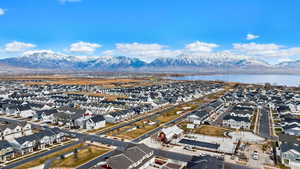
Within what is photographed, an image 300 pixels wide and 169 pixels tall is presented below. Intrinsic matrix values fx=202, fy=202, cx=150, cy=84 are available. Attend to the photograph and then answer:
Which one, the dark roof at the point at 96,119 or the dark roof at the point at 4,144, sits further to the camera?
the dark roof at the point at 96,119

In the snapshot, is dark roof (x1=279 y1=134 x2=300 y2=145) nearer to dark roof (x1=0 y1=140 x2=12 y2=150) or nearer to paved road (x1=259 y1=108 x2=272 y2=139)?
paved road (x1=259 y1=108 x2=272 y2=139)

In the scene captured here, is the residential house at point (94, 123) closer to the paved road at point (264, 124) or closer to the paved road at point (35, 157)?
the paved road at point (35, 157)

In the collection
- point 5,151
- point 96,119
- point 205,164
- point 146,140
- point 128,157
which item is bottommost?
point 146,140

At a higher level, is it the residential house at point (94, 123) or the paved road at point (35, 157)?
the residential house at point (94, 123)

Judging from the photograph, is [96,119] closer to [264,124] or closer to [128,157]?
[128,157]

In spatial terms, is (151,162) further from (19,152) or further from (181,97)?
(181,97)

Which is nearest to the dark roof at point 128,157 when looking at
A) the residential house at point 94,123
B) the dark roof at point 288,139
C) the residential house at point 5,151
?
the residential house at point 5,151

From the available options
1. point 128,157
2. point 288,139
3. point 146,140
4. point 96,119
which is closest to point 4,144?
point 96,119

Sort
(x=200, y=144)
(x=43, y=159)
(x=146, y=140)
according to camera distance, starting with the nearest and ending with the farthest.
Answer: (x=43, y=159)
(x=200, y=144)
(x=146, y=140)

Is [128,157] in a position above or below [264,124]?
above

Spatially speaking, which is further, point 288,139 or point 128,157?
point 288,139

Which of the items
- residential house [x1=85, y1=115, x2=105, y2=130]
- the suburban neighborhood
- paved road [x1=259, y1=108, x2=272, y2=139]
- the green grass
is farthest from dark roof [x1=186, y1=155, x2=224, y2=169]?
residential house [x1=85, y1=115, x2=105, y2=130]
